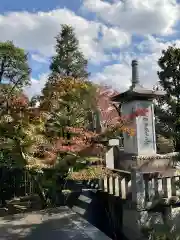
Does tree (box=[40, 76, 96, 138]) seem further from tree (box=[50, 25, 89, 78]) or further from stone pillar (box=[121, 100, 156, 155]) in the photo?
tree (box=[50, 25, 89, 78])

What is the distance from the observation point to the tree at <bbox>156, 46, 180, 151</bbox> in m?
19.5

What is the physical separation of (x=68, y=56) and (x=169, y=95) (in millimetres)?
9627

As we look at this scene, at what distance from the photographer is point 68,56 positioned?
2497 centimetres

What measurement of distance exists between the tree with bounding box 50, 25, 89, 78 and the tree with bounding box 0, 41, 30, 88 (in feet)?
15.6

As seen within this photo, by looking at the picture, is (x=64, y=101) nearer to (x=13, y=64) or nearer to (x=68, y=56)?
(x=13, y=64)

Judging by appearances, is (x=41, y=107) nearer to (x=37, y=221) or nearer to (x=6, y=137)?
(x=6, y=137)

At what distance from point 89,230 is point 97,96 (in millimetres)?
3573

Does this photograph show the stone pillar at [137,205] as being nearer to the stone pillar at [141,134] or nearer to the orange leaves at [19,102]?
the orange leaves at [19,102]

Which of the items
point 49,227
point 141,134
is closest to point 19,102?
point 49,227

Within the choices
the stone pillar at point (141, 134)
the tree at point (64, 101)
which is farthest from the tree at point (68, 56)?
the tree at point (64, 101)

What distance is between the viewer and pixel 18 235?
3812 mm

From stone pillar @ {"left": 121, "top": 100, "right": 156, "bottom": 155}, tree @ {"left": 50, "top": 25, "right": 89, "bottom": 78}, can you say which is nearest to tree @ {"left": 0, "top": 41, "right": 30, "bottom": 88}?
tree @ {"left": 50, "top": 25, "right": 89, "bottom": 78}

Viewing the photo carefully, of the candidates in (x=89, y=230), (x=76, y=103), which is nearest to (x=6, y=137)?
(x=76, y=103)

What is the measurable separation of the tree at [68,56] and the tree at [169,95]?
6.88 meters
